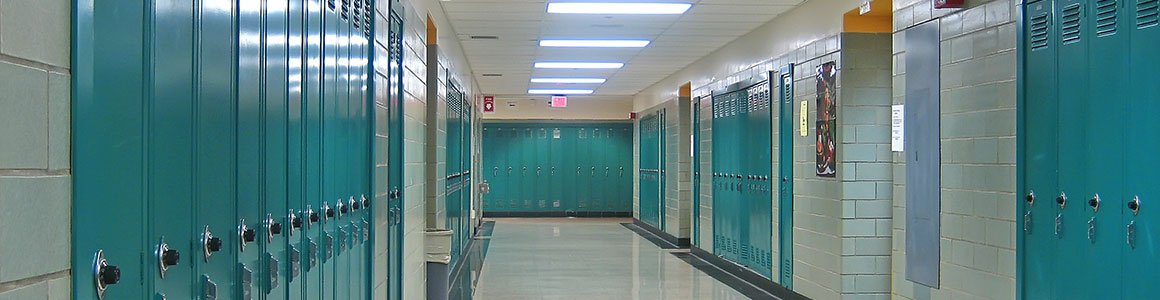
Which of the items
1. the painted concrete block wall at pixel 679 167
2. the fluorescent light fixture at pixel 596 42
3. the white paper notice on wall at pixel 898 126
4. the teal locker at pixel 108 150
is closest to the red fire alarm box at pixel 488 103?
the painted concrete block wall at pixel 679 167

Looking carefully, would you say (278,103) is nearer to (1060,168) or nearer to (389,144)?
(389,144)

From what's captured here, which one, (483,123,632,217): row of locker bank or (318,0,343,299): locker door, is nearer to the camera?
(318,0,343,299): locker door

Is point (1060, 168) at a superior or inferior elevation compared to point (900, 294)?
superior

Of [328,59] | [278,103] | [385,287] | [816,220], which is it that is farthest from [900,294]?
[278,103]

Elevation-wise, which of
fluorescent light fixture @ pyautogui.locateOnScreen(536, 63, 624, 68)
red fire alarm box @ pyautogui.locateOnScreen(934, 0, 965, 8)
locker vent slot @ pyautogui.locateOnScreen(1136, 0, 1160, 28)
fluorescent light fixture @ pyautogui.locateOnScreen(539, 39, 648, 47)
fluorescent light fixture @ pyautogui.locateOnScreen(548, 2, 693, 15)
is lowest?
locker vent slot @ pyautogui.locateOnScreen(1136, 0, 1160, 28)

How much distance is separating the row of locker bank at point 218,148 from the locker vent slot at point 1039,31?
2845 millimetres

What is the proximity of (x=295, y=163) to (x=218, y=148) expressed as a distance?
0.89 m

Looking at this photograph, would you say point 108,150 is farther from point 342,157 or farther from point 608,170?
point 608,170

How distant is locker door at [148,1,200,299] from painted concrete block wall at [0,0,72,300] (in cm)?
35

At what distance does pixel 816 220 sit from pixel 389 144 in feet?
12.0

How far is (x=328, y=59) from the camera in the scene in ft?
12.1

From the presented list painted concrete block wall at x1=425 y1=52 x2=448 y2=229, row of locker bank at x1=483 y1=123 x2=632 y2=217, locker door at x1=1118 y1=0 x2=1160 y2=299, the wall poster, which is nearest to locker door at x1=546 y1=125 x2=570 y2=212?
row of locker bank at x1=483 y1=123 x2=632 y2=217

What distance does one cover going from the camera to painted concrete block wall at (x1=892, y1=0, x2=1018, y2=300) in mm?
4922

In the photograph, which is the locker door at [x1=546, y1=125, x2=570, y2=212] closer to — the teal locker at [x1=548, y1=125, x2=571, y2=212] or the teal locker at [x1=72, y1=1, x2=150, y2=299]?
the teal locker at [x1=548, y1=125, x2=571, y2=212]
